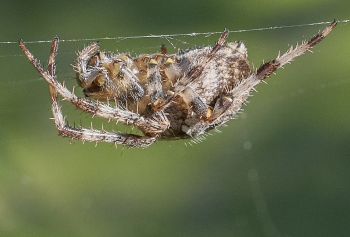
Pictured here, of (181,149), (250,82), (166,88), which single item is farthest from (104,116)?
(181,149)

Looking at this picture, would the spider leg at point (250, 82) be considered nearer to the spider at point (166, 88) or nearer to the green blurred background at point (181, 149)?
the spider at point (166, 88)

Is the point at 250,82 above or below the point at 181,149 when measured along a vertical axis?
below

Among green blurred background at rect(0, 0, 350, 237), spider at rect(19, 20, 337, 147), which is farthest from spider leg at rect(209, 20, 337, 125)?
green blurred background at rect(0, 0, 350, 237)

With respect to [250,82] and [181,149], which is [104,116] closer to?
[250,82]

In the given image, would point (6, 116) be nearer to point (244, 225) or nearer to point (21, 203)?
point (21, 203)

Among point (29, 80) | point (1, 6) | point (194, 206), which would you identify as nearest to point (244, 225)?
point (194, 206)

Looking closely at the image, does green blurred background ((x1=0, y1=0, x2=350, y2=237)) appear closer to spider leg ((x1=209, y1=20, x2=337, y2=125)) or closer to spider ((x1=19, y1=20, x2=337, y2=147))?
spider ((x1=19, y1=20, x2=337, y2=147))
